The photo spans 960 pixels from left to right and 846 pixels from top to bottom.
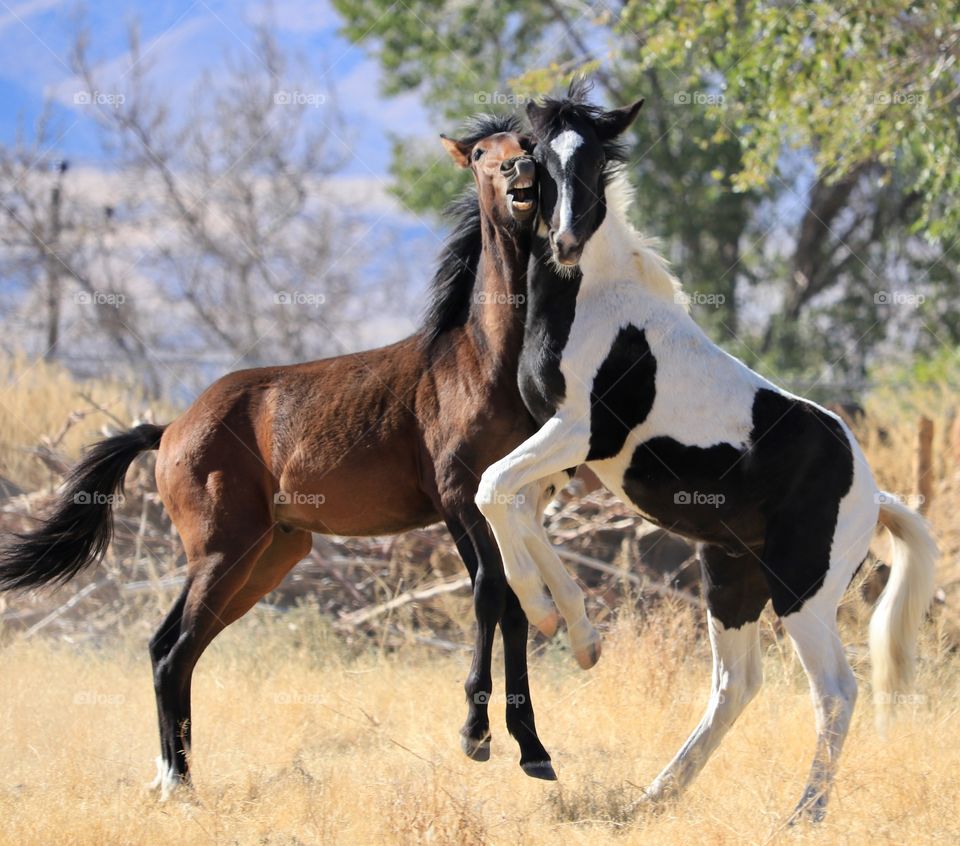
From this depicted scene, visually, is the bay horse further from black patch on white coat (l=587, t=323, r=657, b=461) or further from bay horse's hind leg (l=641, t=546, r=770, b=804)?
bay horse's hind leg (l=641, t=546, r=770, b=804)

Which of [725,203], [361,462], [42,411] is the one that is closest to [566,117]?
[361,462]

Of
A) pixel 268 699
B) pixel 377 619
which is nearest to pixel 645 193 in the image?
pixel 377 619

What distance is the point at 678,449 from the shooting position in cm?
500

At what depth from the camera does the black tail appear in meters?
6.46

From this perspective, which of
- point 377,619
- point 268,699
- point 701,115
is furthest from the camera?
point 701,115

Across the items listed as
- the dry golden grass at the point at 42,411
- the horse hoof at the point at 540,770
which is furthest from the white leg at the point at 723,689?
the dry golden grass at the point at 42,411

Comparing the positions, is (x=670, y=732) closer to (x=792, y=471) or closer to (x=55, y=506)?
(x=792, y=471)

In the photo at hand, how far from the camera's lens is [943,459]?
1080 cm

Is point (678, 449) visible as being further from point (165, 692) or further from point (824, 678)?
point (165, 692)

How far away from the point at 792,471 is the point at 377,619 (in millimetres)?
4798

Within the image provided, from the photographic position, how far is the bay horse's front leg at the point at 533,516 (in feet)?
16.5

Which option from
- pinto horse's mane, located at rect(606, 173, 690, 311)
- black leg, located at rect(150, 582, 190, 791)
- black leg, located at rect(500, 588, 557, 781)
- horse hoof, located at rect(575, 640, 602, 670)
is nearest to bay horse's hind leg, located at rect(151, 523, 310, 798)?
black leg, located at rect(150, 582, 190, 791)

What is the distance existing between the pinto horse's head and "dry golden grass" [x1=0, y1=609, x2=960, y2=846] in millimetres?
2464

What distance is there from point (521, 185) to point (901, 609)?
2.58m
